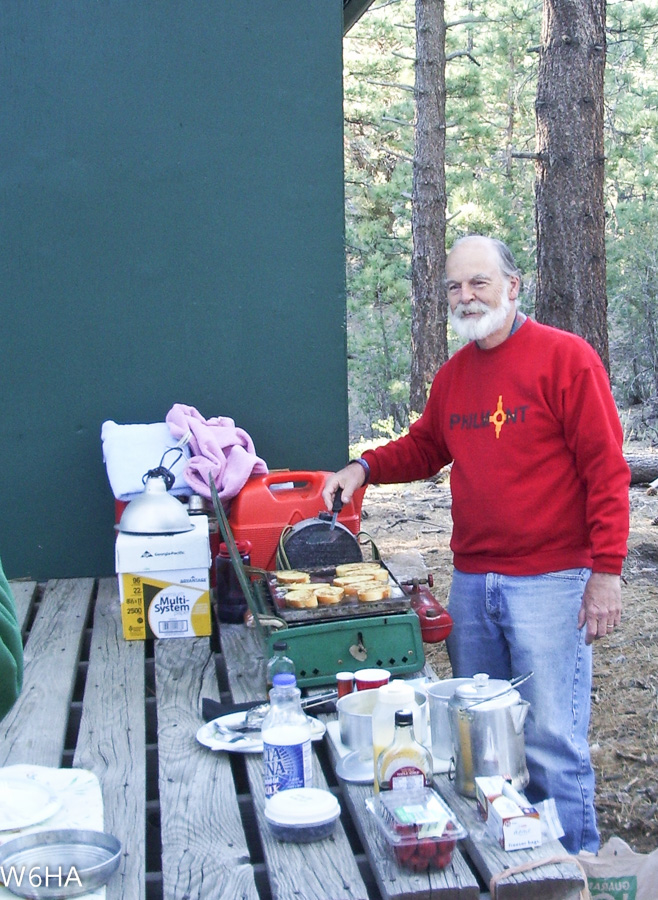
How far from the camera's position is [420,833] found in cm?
186

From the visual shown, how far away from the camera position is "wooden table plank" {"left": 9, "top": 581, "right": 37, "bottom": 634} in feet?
12.6

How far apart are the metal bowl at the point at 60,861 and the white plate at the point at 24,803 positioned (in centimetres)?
9

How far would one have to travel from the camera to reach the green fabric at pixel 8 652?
171 centimetres

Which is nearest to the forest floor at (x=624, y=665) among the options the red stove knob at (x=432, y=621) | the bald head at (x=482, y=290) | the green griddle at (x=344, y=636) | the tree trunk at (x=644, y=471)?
the tree trunk at (x=644, y=471)

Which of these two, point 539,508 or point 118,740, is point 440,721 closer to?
point 118,740

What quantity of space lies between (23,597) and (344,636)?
182 cm

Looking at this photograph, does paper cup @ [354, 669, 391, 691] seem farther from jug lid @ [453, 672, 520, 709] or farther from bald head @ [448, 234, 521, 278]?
bald head @ [448, 234, 521, 278]

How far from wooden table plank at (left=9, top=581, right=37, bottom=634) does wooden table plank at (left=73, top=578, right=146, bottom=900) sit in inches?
12.6

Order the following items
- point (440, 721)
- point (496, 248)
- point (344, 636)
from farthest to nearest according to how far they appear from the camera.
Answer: point (496, 248)
point (344, 636)
point (440, 721)

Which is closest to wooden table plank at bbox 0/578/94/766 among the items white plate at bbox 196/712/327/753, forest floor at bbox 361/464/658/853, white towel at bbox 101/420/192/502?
white plate at bbox 196/712/327/753

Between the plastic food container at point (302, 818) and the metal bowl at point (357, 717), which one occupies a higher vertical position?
the metal bowl at point (357, 717)

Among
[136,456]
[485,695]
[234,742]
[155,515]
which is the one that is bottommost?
[234,742]

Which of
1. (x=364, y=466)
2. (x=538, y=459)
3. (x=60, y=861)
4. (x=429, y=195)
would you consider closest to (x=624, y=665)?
(x=364, y=466)

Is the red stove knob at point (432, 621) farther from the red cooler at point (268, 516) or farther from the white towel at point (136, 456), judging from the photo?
the white towel at point (136, 456)
